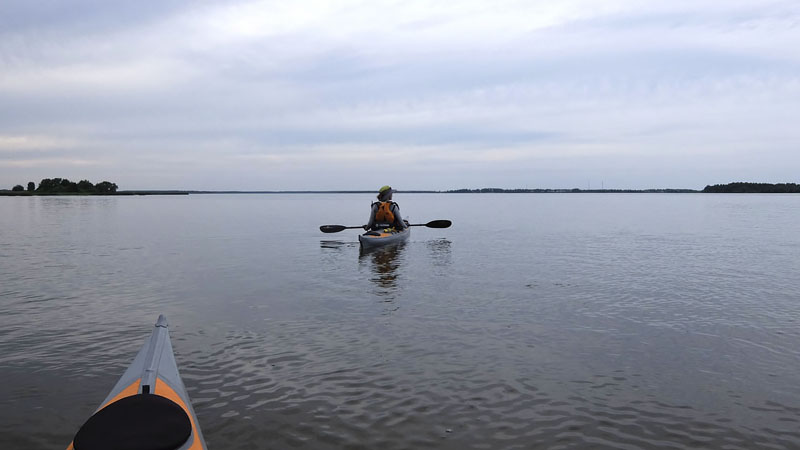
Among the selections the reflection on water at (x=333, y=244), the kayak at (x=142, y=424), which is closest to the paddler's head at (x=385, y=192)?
the reflection on water at (x=333, y=244)

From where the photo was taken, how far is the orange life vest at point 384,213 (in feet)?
87.7

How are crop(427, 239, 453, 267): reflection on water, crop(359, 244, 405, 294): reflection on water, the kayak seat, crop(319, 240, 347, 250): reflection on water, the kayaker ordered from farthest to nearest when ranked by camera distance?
crop(319, 240, 347, 250): reflection on water
the kayaker
crop(427, 239, 453, 267): reflection on water
crop(359, 244, 405, 294): reflection on water
the kayak seat

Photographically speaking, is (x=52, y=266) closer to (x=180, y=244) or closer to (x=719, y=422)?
(x=180, y=244)

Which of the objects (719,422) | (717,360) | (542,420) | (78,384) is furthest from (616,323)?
(78,384)

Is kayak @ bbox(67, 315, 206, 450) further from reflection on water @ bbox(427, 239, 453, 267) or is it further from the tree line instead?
the tree line

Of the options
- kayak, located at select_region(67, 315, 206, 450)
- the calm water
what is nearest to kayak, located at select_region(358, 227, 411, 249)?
the calm water

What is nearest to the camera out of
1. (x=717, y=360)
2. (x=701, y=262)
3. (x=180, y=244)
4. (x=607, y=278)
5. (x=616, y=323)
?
(x=717, y=360)

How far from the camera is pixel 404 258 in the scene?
75.7 ft

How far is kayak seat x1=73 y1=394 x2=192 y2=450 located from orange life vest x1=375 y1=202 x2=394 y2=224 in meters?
21.8

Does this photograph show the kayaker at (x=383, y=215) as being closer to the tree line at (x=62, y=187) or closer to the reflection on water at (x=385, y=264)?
the reflection on water at (x=385, y=264)

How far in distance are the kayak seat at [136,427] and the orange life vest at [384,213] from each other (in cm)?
2178

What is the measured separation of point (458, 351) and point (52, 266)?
56.0 ft

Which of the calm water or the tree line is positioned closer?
the calm water

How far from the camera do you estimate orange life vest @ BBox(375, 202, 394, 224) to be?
2672cm
